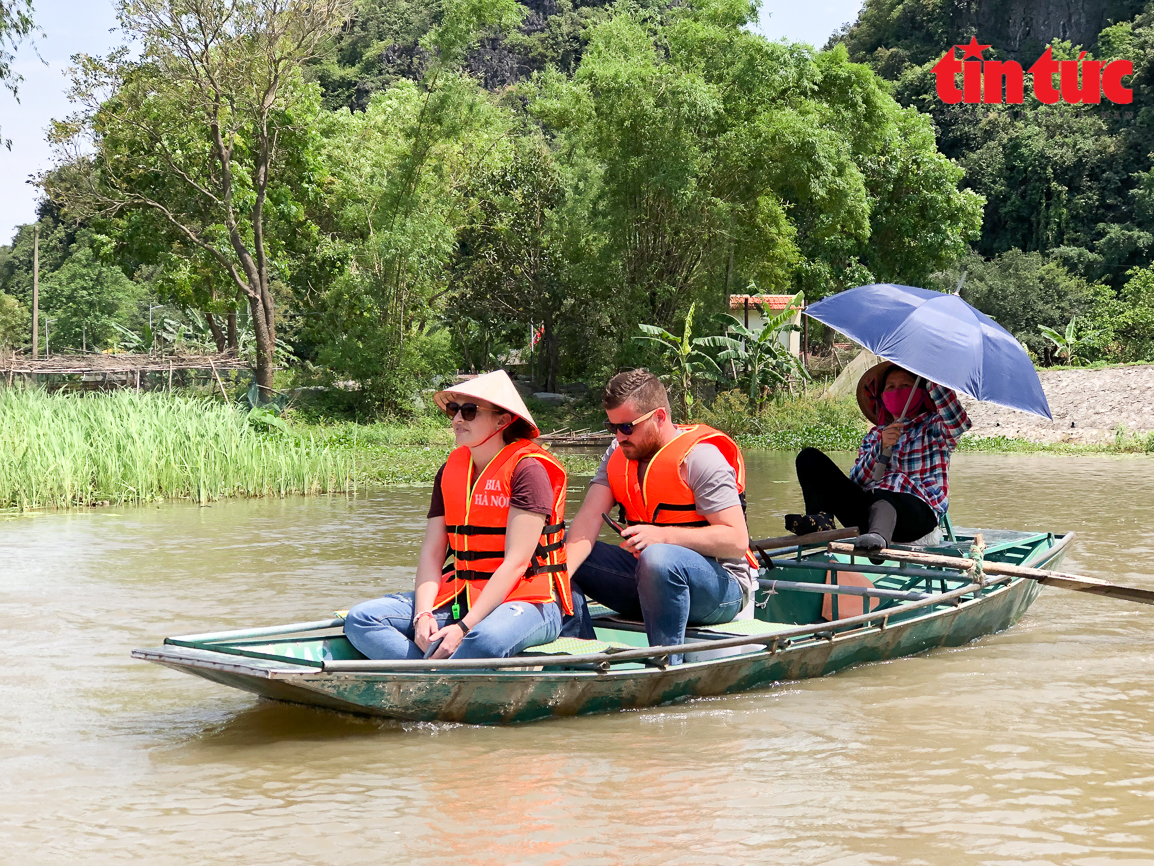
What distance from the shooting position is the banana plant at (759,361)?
23734 mm

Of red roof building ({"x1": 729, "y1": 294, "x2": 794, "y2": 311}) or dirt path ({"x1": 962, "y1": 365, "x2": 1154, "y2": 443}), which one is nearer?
dirt path ({"x1": 962, "y1": 365, "x2": 1154, "y2": 443})

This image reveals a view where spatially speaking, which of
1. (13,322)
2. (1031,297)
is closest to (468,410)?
(1031,297)

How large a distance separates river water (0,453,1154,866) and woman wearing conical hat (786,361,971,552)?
86 cm

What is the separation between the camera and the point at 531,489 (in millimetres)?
4848

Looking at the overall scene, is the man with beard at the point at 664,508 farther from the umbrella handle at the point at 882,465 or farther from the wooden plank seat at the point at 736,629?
the umbrella handle at the point at 882,465

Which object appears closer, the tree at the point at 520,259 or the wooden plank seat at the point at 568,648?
the wooden plank seat at the point at 568,648

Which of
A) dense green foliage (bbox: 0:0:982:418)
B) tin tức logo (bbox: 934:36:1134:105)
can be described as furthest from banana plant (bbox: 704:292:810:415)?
tin tức logo (bbox: 934:36:1134:105)

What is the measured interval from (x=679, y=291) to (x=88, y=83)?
1298 cm

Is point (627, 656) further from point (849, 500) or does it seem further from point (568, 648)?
point (849, 500)

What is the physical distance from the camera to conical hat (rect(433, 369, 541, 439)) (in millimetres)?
4812

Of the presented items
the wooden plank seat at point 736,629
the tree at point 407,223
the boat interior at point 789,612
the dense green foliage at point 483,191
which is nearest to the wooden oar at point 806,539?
the boat interior at point 789,612

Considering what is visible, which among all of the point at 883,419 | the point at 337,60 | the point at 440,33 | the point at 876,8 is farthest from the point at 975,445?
the point at 337,60

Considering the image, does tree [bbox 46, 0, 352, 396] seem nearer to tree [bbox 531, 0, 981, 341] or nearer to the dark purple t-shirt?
tree [bbox 531, 0, 981, 341]

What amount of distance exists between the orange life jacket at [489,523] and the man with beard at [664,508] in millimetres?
411
